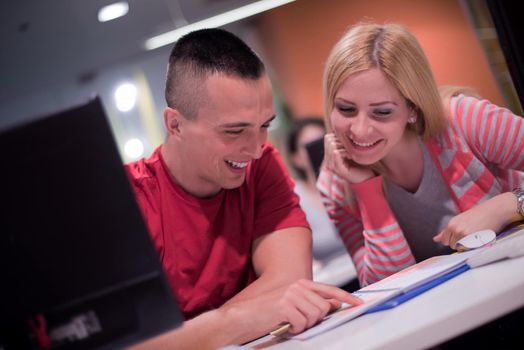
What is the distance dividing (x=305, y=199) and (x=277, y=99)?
2.17 meters

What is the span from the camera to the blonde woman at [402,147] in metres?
1.78

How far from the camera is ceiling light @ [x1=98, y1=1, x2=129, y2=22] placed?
488cm

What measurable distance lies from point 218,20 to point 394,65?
12.9 ft

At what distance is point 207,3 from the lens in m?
5.38

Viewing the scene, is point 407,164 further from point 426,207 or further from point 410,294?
point 410,294

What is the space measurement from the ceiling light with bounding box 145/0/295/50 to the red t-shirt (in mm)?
3607

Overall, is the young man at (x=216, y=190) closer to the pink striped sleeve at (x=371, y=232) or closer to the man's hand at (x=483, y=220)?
the pink striped sleeve at (x=371, y=232)

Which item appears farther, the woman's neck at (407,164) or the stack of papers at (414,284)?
the woman's neck at (407,164)

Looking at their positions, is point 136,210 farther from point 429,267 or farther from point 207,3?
point 207,3

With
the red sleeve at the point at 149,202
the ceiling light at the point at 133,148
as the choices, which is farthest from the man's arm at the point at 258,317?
the ceiling light at the point at 133,148

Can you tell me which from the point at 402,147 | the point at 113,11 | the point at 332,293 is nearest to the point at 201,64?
the point at 402,147

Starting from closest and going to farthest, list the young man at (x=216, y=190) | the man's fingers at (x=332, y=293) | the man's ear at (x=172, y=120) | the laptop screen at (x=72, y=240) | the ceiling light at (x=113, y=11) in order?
the laptop screen at (x=72, y=240) → the man's fingers at (x=332, y=293) → the young man at (x=216, y=190) → the man's ear at (x=172, y=120) → the ceiling light at (x=113, y=11)

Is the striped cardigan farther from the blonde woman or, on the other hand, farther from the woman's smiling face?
the woman's smiling face

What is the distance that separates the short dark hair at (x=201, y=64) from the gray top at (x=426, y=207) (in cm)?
60
